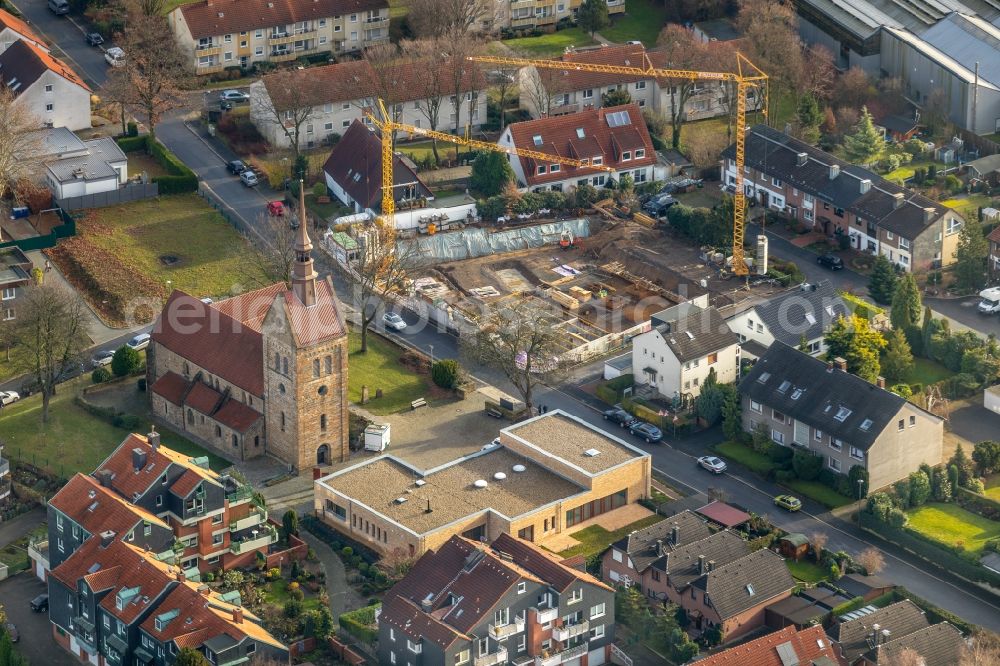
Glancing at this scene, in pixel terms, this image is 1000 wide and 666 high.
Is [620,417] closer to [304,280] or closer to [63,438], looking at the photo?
[304,280]

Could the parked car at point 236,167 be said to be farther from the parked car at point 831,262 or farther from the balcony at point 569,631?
the balcony at point 569,631

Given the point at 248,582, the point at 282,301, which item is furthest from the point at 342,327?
the point at 248,582

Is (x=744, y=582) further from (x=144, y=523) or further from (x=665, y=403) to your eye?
(x=144, y=523)

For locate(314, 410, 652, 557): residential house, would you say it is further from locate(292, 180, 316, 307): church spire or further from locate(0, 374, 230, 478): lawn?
locate(0, 374, 230, 478): lawn

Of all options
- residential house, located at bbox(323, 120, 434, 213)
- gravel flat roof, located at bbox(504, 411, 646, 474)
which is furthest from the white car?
gravel flat roof, located at bbox(504, 411, 646, 474)

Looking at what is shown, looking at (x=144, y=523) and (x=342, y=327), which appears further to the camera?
(x=342, y=327)

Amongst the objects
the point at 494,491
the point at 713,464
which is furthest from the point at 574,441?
the point at 713,464

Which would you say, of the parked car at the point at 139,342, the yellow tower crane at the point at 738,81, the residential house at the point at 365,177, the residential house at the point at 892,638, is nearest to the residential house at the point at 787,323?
the yellow tower crane at the point at 738,81
